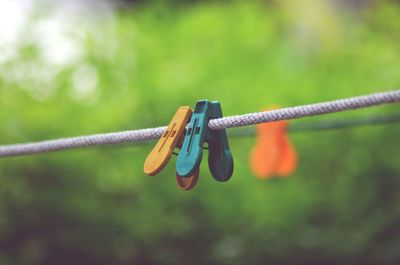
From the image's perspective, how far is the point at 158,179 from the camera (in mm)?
3193

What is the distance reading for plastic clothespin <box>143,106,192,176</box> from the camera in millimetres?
1005

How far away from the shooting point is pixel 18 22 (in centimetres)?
321

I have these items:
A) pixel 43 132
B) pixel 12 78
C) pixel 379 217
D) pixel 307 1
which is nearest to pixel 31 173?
pixel 43 132

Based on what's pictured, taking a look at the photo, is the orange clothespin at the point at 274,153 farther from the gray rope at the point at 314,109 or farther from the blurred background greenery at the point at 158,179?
the blurred background greenery at the point at 158,179

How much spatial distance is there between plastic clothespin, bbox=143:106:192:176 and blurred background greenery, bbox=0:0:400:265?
2.06 meters

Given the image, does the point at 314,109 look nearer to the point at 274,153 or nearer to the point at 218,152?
the point at 218,152

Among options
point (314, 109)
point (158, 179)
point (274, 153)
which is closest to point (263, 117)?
point (314, 109)

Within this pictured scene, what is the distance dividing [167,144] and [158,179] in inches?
85.8

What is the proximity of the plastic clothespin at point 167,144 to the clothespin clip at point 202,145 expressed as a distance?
Result: 13 millimetres

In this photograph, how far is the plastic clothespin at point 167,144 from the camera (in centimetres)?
100

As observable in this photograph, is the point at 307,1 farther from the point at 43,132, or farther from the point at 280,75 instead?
the point at 43,132

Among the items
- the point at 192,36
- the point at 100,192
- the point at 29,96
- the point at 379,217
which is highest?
the point at 192,36

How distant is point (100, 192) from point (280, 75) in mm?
1077

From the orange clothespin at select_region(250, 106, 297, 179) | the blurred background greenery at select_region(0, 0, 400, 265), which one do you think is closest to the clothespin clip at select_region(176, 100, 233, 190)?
the orange clothespin at select_region(250, 106, 297, 179)
